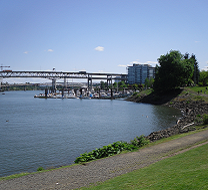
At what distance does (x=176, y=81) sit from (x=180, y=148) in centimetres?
6522

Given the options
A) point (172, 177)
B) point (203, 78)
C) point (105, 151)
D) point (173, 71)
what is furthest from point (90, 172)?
point (203, 78)

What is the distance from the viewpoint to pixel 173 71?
261ft

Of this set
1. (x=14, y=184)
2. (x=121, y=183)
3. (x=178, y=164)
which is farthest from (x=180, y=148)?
(x=14, y=184)

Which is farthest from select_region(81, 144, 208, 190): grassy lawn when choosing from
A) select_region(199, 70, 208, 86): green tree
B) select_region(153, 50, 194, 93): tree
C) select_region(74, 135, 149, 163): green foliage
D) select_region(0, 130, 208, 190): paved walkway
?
select_region(199, 70, 208, 86): green tree

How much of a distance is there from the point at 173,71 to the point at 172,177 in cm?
7394

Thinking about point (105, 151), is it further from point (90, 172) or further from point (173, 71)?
point (173, 71)

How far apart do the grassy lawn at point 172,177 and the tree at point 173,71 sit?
68440 millimetres

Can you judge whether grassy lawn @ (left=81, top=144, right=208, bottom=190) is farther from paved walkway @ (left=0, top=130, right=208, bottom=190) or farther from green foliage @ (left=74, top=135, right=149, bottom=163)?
green foliage @ (left=74, top=135, right=149, bottom=163)

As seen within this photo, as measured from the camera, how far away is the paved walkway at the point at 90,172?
10906 millimetres

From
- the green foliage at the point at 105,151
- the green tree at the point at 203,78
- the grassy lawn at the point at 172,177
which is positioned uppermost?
the green tree at the point at 203,78

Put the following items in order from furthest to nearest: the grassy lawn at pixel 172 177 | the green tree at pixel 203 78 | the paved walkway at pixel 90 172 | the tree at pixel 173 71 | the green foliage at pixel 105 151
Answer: the green tree at pixel 203 78 < the tree at pixel 173 71 < the green foliage at pixel 105 151 < the paved walkway at pixel 90 172 < the grassy lawn at pixel 172 177

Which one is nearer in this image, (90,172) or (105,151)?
(90,172)

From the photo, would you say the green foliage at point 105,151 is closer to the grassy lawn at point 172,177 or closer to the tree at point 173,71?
the grassy lawn at point 172,177

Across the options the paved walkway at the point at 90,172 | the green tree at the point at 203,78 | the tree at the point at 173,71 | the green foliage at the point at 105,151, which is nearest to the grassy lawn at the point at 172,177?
the paved walkway at the point at 90,172
